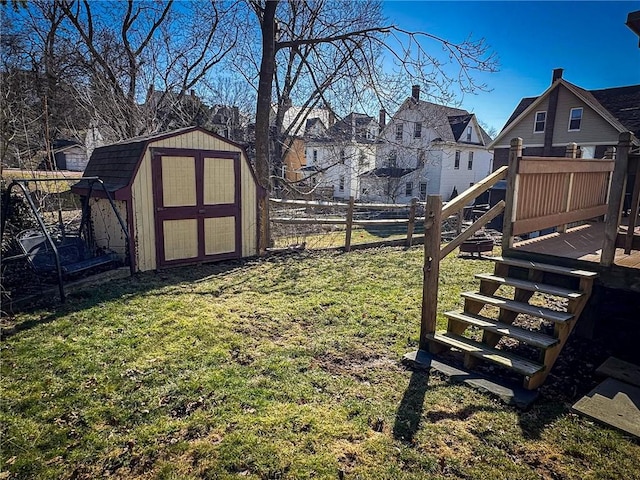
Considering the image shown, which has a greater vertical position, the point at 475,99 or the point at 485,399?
the point at 475,99

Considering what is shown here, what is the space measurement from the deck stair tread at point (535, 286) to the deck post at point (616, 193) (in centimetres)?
49

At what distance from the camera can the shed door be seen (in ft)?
24.1

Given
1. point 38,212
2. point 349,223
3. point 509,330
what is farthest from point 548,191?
point 38,212

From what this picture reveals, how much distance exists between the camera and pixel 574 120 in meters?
19.8

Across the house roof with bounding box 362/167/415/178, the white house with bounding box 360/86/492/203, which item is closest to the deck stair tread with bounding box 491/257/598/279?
the white house with bounding box 360/86/492/203

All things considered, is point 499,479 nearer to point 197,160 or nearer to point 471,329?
point 471,329

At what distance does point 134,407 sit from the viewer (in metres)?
3.19

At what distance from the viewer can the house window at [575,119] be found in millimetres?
19638

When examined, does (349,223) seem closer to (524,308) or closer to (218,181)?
(218,181)

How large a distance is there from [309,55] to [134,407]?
13001 millimetres

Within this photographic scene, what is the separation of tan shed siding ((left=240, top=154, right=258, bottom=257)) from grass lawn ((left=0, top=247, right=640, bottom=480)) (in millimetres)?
3269

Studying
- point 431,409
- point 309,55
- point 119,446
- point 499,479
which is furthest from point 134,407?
point 309,55

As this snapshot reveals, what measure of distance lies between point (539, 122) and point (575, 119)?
1.83 m

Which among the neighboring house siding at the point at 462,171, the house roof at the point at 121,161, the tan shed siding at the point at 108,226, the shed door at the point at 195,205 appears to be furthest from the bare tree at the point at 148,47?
the neighboring house siding at the point at 462,171
